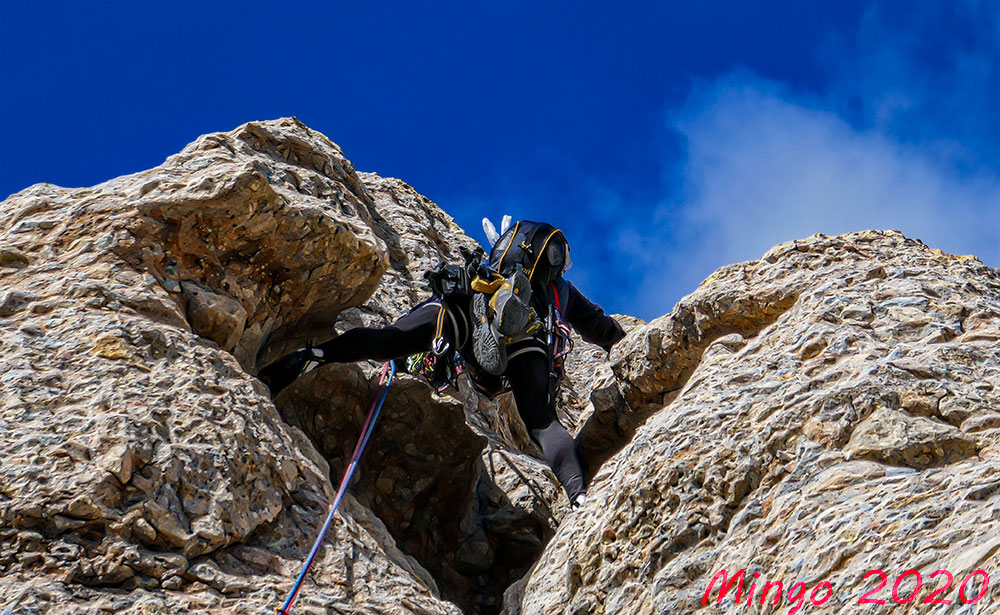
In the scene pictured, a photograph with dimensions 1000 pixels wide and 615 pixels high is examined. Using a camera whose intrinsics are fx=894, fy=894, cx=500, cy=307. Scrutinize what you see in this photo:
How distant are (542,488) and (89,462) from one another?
5851 millimetres

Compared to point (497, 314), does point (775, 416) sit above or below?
below

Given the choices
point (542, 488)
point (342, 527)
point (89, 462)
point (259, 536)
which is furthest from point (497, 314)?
point (89, 462)

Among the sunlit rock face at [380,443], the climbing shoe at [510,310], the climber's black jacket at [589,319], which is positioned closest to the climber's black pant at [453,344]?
the climbing shoe at [510,310]

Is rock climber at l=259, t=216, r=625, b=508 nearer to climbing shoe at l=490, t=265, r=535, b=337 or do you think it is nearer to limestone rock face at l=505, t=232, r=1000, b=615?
climbing shoe at l=490, t=265, r=535, b=337

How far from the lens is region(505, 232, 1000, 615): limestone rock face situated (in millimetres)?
5262

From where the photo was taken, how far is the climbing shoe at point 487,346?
32.8 ft

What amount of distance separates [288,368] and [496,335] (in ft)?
7.57

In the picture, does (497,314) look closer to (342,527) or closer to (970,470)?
(342,527)

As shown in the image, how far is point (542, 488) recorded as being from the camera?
1072cm

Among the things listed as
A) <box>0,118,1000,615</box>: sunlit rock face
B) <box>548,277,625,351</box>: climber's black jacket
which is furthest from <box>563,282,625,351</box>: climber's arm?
<box>0,118,1000,615</box>: sunlit rock face

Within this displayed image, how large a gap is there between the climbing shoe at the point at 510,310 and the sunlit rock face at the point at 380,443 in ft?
4.37

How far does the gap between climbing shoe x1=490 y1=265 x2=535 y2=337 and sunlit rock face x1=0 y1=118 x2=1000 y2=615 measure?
1.33m

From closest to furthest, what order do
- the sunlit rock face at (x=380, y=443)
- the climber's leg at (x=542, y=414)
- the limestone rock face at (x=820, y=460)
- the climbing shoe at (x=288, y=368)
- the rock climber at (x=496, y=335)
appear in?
the limestone rock face at (x=820, y=460) → the sunlit rock face at (x=380, y=443) → the climber's leg at (x=542, y=414) → the climbing shoe at (x=288, y=368) → the rock climber at (x=496, y=335)

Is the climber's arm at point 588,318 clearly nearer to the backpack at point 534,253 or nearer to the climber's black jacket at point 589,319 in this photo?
the climber's black jacket at point 589,319
